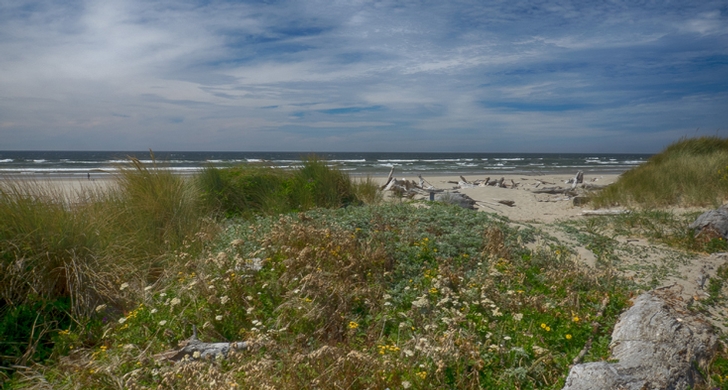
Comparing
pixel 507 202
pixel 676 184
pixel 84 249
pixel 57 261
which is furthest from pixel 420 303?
pixel 676 184

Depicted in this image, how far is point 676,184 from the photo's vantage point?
12.2 m

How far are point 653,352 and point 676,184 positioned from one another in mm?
10762

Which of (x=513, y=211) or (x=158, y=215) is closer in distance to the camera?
(x=158, y=215)

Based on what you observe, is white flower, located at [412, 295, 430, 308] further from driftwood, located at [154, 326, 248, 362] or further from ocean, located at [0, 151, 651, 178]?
ocean, located at [0, 151, 651, 178]

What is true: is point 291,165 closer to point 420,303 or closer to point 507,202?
point 507,202

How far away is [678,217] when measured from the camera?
9828 mm

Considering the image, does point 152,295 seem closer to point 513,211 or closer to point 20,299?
point 20,299

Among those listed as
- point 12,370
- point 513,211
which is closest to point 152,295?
point 12,370

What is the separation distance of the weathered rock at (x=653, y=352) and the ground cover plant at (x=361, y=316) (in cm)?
24

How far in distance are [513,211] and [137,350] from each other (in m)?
10.4

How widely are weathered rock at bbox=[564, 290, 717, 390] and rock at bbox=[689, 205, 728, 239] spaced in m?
4.69

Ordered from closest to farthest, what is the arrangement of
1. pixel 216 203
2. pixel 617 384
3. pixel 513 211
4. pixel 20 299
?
pixel 617 384 → pixel 20 299 → pixel 216 203 → pixel 513 211

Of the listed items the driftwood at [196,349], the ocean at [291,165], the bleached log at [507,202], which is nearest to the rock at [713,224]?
the bleached log at [507,202]

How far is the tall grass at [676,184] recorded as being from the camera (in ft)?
38.3
